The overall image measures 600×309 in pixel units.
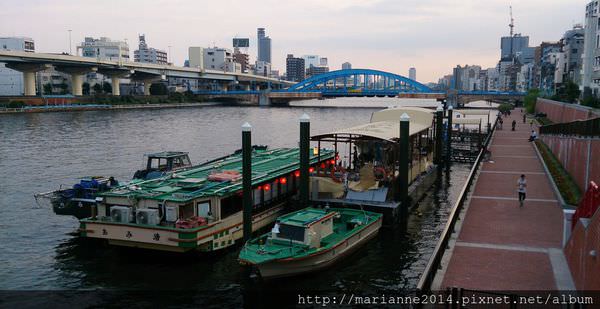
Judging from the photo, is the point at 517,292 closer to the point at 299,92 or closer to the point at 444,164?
the point at 444,164

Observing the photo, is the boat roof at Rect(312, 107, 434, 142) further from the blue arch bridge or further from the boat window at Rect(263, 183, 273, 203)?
the blue arch bridge

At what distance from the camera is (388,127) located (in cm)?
3262

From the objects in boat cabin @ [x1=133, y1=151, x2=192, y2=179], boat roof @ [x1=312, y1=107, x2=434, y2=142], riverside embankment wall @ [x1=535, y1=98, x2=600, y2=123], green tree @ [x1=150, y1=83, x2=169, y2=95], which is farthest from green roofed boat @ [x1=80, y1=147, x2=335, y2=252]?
green tree @ [x1=150, y1=83, x2=169, y2=95]

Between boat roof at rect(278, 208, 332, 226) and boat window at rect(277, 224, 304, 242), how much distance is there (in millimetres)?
154

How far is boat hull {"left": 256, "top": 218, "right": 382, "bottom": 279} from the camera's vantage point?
61.5 feet

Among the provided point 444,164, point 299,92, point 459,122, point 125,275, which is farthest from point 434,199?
point 299,92

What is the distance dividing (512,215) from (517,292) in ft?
31.2

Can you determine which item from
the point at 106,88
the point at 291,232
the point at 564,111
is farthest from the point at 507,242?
the point at 106,88

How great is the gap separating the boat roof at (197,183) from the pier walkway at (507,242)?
9750mm

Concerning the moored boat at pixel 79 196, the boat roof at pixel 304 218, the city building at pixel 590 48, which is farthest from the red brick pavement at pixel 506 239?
the city building at pixel 590 48

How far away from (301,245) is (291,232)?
2.11ft

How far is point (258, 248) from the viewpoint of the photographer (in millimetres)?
19297

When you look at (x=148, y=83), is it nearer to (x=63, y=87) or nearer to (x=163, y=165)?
(x=63, y=87)

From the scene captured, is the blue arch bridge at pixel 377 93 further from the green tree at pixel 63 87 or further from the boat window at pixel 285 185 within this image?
the boat window at pixel 285 185
